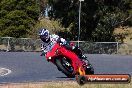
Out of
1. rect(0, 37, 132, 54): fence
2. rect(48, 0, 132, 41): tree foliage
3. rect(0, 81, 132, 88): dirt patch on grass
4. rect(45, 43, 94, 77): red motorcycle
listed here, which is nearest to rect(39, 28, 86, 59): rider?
rect(45, 43, 94, 77): red motorcycle

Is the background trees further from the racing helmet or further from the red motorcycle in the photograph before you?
the racing helmet

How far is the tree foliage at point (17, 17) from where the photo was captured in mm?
47125

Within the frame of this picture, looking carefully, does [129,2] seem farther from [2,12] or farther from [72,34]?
[2,12]

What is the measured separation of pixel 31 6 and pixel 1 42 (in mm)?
7411

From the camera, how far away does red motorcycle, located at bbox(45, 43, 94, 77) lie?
16.3 metres

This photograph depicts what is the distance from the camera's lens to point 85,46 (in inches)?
1656

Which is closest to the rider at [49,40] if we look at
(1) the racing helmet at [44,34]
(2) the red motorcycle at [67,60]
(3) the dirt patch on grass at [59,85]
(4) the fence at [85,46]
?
(1) the racing helmet at [44,34]

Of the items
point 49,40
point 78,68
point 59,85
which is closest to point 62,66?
point 78,68

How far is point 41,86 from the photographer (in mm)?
15719

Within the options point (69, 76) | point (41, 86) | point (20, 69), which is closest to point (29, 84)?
point (41, 86)

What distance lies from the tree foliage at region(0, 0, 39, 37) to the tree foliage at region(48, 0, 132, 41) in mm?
2097

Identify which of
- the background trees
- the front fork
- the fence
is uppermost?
the front fork

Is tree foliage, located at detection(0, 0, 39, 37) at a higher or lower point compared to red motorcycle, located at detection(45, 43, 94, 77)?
lower

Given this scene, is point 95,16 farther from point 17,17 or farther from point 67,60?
point 67,60
